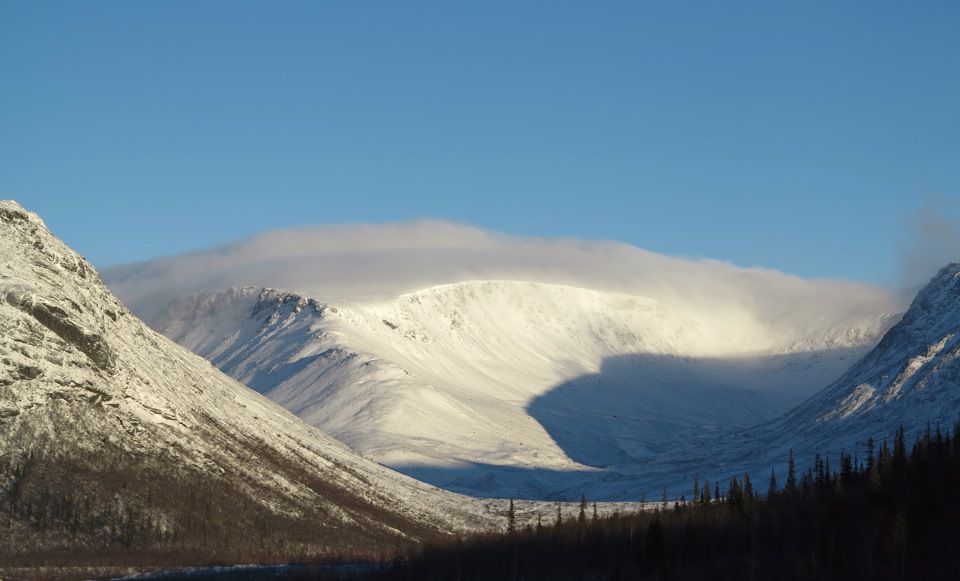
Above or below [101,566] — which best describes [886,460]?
above

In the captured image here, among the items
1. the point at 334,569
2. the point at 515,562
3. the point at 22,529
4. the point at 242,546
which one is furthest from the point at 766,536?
the point at 22,529

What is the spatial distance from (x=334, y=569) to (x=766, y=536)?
5808 centimetres

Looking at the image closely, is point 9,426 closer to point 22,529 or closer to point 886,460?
point 22,529

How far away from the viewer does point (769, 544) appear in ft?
552

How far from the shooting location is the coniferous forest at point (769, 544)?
6176 inches

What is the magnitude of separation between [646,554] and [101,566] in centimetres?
6977

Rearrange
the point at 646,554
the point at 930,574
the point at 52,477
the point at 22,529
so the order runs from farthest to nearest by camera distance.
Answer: the point at 52,477 → the point at 22,529 → the point at 646,554 → the point at 930,574

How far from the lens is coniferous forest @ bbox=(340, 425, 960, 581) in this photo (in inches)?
6176

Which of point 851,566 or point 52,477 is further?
point 52,477

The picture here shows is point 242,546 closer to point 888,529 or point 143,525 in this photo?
point 143,525

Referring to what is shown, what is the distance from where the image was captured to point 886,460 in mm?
196000

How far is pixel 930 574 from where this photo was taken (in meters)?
152

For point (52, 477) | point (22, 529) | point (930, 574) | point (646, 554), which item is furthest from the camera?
point (52, 477)

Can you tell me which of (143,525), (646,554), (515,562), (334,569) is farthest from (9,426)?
(646,554)
